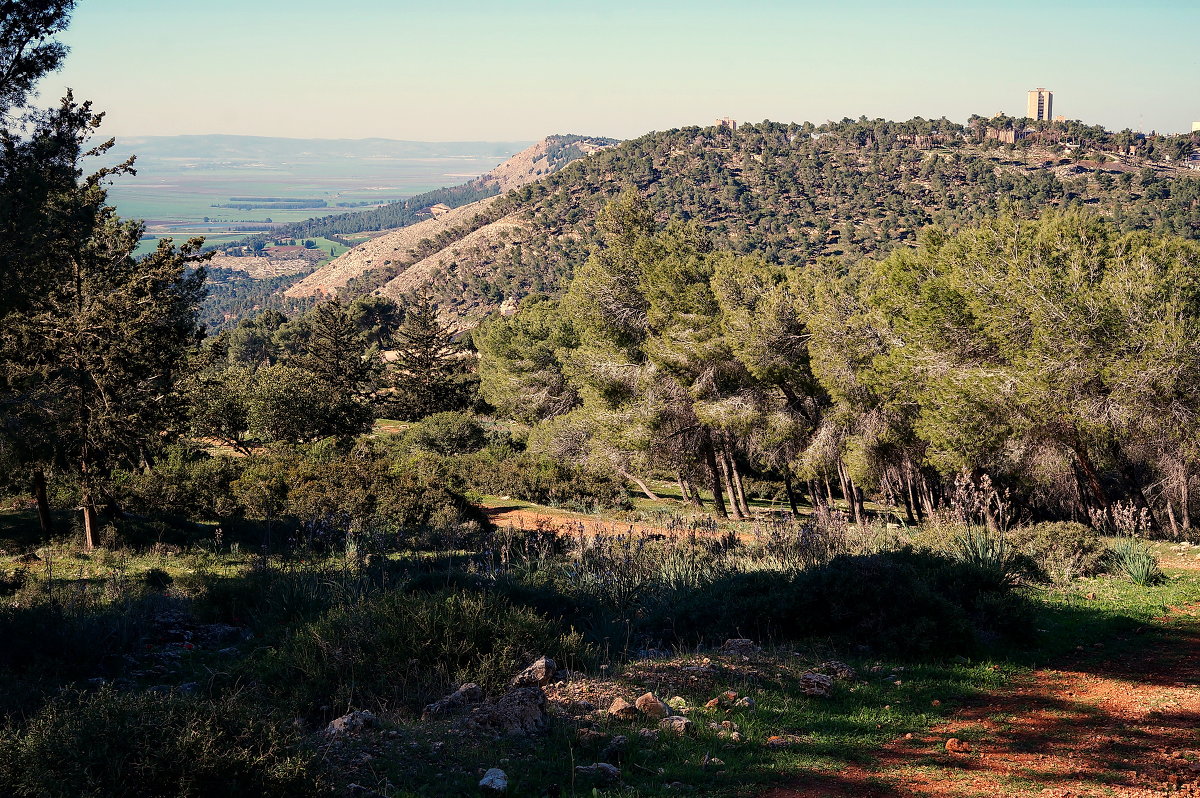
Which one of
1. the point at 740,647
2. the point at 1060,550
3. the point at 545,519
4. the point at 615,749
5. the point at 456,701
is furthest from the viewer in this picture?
the point at 545,519

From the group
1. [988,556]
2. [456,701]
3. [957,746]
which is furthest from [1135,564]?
[456,701]

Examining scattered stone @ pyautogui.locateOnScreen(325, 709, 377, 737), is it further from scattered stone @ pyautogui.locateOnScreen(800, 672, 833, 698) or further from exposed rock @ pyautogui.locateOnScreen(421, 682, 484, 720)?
scattered stone @ pyautogui.locateOnScreen(800, 672, 833, 698)

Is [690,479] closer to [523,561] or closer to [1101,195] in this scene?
[523,561]

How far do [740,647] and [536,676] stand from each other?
2.07 metres

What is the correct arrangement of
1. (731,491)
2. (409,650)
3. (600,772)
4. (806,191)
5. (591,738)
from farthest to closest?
1. (806,191)
2. (731,491)
3. (409,650)
4. (591,738)
5. (600,772)

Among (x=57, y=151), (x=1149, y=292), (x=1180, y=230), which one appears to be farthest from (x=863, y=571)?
(x=1180, y=230)

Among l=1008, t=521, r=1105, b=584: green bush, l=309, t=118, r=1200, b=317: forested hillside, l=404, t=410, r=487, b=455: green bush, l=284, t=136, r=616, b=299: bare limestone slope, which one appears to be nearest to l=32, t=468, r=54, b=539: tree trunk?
l=1008, t=521, r=1105, b=584: green bush

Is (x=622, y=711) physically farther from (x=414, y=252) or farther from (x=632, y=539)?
(x=414, y=252)

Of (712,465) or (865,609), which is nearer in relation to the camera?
(865,609)

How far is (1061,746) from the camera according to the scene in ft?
17.3

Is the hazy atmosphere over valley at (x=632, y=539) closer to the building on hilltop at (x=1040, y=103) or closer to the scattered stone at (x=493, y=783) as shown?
the scattered stone at (x=493, y=783)

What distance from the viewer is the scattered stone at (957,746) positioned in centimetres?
527

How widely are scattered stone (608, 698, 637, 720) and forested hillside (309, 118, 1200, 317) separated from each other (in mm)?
82479

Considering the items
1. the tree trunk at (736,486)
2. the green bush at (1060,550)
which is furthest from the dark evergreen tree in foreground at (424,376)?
the green bush at (1060,550)
